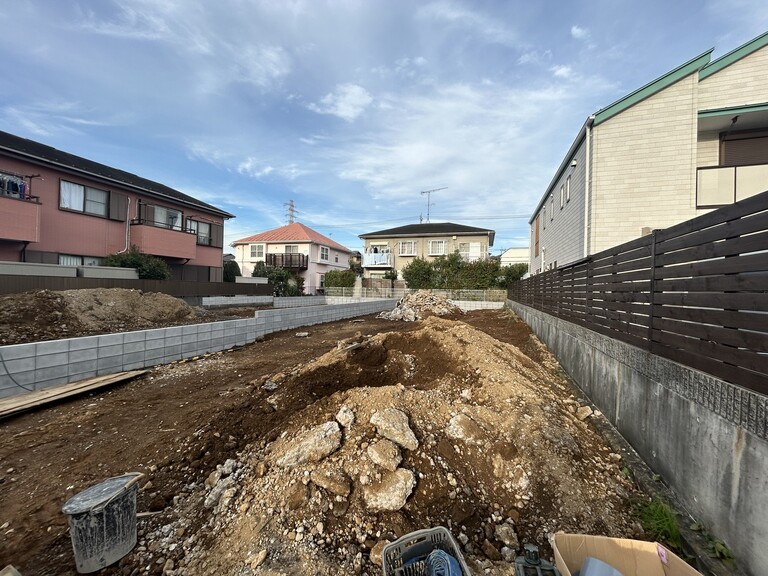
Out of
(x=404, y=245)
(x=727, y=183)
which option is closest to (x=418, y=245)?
(x=404, y=245)

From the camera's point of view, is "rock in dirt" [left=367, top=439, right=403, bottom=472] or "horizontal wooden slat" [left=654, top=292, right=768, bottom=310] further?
"rock in dirt" [left=367, top=439, right=403, bottom=472]

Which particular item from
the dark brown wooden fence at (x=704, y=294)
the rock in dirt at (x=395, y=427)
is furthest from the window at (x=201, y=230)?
the dark brown wooden fence at (x=704, y=294)

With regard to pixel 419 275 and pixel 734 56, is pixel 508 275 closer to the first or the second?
pixel 419 275

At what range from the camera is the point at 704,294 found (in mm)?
2236

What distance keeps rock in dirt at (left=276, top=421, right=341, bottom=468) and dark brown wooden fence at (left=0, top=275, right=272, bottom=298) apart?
11.5 metres

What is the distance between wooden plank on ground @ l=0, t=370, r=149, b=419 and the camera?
3.90 m

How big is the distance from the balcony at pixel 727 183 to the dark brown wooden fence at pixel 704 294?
23.7 ft

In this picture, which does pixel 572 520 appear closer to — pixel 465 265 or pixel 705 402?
pixel 705 402

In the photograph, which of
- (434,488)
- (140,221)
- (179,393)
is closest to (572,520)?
(434,488)

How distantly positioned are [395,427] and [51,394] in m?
4.64

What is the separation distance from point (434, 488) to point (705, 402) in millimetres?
1848

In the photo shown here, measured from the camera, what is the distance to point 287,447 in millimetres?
2826

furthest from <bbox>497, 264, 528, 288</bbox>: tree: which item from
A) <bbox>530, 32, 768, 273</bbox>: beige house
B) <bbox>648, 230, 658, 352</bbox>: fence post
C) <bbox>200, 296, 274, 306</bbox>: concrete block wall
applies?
<bbox>648, 230, 658, 352</bbox>: fence post

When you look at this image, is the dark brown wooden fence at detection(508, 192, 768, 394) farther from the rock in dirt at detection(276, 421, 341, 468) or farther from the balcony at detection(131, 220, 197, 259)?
the balcony at detection(131, 220, 197, 259)
